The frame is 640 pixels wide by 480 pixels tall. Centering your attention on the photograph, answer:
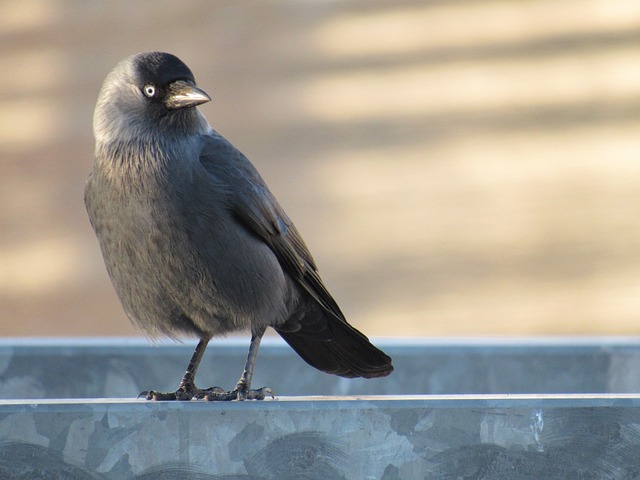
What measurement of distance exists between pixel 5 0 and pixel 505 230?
3640 mm

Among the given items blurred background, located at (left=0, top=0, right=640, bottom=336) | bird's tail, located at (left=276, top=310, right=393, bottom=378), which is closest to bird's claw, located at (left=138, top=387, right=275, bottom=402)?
bird's tail, located at (left=276, top=310, right=393, bottom=378)

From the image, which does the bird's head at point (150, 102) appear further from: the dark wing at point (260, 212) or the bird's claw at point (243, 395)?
the bird's claw at point (243, 395)

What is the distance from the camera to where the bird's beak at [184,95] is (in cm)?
214

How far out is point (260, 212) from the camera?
2.23 metres

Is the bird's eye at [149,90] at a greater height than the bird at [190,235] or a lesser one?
greater

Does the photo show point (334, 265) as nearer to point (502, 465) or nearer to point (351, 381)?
point (351, 381)

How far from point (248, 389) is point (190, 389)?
0.13 metres

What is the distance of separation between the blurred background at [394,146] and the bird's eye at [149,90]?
4.07 metres

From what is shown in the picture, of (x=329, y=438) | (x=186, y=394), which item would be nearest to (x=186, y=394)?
(x=186, y=394)

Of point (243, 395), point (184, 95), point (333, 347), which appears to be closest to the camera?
point (243, 395)

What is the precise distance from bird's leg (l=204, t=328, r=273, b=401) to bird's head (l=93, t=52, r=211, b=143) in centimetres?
48

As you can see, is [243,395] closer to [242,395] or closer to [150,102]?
[242,395]

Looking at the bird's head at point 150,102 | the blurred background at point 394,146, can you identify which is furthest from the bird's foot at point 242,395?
the blurred background at point 394,146

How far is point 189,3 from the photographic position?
6.53 meters
